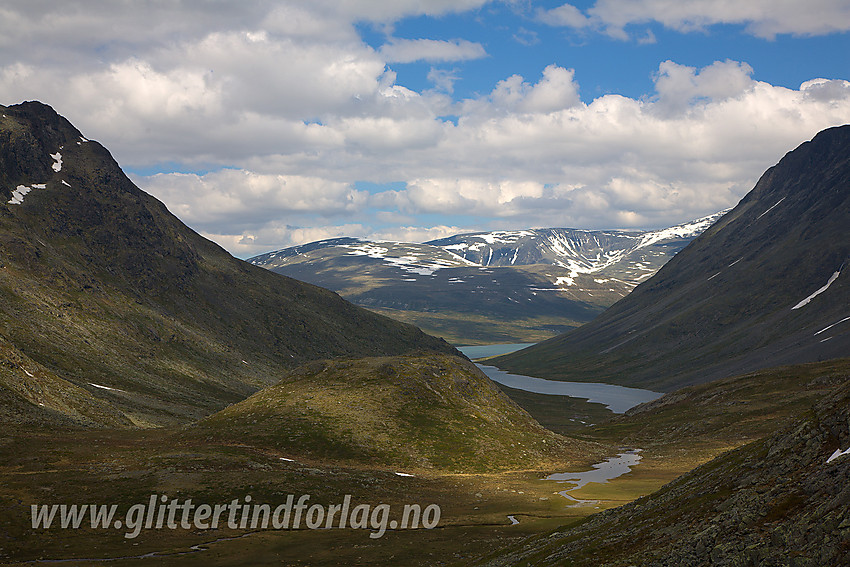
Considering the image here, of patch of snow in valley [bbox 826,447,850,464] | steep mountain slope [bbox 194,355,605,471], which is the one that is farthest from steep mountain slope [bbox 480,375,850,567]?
steep mountain slope [bbox 194,355,605,471]

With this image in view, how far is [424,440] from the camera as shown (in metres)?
101

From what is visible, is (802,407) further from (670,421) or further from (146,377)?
(146,377)

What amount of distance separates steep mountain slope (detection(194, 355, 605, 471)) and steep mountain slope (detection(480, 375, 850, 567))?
51541mm

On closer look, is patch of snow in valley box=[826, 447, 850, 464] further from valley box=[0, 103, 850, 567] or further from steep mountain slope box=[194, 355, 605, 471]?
steep mountain slope box=[194, 355, 605, 471]

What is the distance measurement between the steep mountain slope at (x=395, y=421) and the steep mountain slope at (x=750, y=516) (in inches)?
2029

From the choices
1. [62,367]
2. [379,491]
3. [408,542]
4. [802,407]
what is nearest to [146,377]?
[62,367]

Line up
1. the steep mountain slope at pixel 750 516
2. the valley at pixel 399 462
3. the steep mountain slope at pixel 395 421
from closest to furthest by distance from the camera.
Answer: the steep mountain slope at pixel 750 516 → the valley at pixel 399 462 → the steep mountain slope at pixel 395 421

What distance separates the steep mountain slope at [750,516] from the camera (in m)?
25.4

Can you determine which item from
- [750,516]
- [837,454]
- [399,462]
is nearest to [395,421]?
[399,462]

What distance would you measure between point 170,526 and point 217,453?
19.6 metres

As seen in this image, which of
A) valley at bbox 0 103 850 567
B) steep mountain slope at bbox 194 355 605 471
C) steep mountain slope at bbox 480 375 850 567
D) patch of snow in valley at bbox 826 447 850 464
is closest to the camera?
steep mountain slope at bbox 480 375 850 567

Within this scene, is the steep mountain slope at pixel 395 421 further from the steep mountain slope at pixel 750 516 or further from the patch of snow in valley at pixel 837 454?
the patch of snow in valley at pixel 837 454

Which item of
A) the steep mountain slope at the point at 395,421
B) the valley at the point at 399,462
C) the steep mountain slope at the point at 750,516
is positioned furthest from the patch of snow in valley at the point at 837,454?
Result: the steep mountain slope at the point at 395,421

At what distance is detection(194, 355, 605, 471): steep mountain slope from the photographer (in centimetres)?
9581
